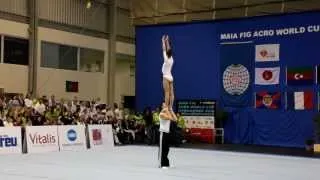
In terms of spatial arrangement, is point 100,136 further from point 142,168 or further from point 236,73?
point 142,168

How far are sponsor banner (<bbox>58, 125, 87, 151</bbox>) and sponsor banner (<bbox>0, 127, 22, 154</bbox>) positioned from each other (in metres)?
1.68

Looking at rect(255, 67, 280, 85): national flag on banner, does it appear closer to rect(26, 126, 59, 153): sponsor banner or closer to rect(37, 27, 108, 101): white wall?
rect(26, 126, 59, 153): sponsor banner

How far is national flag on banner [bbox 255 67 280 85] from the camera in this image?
23.0 m

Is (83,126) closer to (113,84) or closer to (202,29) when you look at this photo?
(202,29)

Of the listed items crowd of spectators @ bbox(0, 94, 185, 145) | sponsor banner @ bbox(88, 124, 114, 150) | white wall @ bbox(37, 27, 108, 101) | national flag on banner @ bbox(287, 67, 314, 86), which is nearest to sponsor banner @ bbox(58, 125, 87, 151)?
sponsor banner @ bbox(88, 124, 114, 150)

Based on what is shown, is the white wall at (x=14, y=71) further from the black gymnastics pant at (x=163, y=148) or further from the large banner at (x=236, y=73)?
the black gymnastics pant at (x=163, y=148)

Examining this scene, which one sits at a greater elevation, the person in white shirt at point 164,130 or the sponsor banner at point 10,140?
the person in white shirt at point 164,130

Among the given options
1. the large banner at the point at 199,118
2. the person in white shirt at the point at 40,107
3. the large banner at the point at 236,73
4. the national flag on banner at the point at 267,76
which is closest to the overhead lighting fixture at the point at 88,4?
the large banner at the point at 199,118

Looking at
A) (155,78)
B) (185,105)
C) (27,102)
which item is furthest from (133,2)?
(27,102)

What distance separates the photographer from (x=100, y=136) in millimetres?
20422

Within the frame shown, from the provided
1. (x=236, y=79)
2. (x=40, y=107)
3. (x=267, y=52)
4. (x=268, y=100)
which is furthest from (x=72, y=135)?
(x=267, y=52)

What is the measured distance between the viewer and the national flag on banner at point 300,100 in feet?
72.9

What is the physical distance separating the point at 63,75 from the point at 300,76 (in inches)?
505

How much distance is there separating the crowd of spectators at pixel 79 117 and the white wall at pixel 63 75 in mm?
1326
